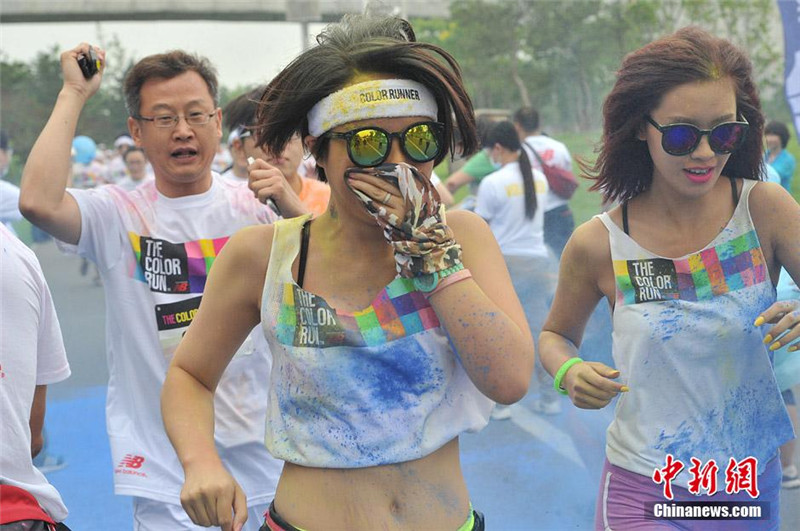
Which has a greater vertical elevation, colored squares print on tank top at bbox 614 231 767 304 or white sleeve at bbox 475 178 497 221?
white sleeve at bbox 475 178 497 221

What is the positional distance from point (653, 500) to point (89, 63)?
2465mm

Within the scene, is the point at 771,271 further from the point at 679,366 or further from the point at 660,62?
the point at 660,62

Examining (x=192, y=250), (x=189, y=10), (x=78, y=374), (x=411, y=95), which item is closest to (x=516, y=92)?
(x=189, y=10)

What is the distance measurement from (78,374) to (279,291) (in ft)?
25.5

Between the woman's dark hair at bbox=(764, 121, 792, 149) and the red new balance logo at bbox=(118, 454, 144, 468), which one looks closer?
the red new balance logo at bbox=(118, 454, 144, 468)

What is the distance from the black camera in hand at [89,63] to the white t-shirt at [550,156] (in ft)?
17.7

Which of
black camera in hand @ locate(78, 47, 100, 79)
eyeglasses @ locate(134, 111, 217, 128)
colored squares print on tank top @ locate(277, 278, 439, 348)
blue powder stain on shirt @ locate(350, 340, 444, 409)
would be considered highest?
black camera in hand @ locate(78, 47, 100, 79)

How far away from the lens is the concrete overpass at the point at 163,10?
12969mm

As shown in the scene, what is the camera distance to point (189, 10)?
44.7ft

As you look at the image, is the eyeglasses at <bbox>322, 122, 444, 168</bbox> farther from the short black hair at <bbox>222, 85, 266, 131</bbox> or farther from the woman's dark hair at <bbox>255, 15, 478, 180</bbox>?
the short black hair at <bbox>222, 85, 266, 131</bbox>

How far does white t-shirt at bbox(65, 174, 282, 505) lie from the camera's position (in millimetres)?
3635

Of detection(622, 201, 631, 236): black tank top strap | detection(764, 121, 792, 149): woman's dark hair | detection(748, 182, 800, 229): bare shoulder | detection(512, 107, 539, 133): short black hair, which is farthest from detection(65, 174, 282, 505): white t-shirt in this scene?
detection(764, 121, 792, 149): woman's dark hair

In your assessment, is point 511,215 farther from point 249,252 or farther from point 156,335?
point 249,252

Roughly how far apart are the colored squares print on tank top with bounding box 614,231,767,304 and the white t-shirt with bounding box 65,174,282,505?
57.2 inches
